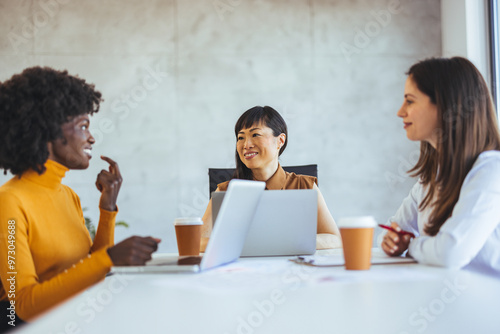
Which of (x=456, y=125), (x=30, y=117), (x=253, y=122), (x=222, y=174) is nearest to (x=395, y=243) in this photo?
(x=456, y=125)

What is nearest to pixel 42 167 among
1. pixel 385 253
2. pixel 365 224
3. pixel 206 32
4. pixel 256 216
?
pixel 256 216

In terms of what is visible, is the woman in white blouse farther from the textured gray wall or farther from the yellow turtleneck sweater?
the textured gray wall

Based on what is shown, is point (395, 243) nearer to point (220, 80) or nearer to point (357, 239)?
point (357, 239)

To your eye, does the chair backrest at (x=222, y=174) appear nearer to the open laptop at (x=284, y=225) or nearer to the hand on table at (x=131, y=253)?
the open laptop at (x=284, y=225)

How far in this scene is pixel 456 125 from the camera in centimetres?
139

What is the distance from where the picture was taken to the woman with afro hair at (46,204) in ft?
3.91

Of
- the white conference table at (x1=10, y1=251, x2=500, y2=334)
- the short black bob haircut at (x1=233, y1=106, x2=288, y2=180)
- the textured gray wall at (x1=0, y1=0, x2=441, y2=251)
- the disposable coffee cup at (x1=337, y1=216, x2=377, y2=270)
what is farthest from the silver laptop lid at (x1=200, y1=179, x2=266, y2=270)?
the textured gray wall at (x1=0, y1=0, x2=441, y2=251)

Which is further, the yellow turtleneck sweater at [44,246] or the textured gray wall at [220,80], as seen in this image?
the textured gray wall at [220,80]

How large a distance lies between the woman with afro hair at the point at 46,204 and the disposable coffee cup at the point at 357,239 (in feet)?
1.56

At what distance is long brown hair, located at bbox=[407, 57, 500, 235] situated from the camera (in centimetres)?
136

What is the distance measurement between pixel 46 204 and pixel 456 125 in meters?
1.15

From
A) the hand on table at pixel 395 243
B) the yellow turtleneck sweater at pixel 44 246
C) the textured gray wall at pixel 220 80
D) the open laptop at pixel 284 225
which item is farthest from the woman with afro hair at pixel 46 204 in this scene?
the textured gray wall at pixel 220 80

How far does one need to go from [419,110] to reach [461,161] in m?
0.21

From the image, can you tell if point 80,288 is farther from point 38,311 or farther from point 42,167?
point 42,167
